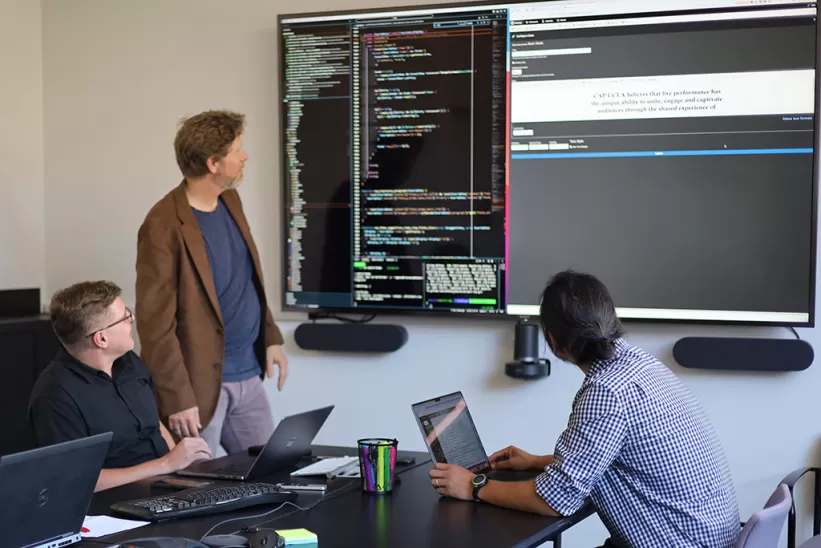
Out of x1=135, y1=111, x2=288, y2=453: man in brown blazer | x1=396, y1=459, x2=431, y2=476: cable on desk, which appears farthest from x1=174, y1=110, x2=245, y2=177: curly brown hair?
x1=396, y1=459, x2=431, y2=476: cable on desk

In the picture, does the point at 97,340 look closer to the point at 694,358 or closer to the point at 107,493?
the point at 107,493

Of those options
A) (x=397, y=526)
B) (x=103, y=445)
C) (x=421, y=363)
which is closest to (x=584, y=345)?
(x=397, y=526)

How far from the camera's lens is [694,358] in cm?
363

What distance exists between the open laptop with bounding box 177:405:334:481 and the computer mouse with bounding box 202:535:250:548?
52 centimetres

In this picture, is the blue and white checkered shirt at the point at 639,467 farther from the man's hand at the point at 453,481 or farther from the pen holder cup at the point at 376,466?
the pen holder cup at the point at 376,466

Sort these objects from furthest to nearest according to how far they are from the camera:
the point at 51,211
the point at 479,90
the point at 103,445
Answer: the point at 51,211
the point at 479,90
the point at 103,445

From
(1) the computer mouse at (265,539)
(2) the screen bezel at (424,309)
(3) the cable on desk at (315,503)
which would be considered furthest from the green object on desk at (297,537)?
(2) the screen bezel at (424,309)

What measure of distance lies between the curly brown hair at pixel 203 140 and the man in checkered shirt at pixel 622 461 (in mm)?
1536

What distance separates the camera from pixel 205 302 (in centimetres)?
333

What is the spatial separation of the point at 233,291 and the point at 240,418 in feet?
1.48

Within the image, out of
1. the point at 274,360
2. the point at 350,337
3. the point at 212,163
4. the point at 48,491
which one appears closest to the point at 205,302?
the point at 274,360

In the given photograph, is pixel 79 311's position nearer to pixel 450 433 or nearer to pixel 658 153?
pixel 450 433

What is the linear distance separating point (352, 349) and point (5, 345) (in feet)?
4.86

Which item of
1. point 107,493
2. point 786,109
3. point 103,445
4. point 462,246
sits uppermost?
point 786,109
